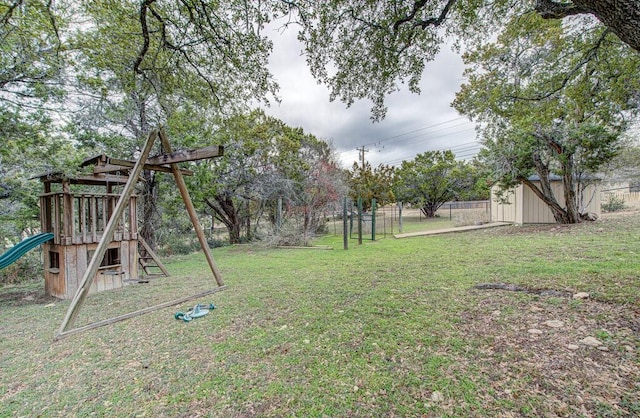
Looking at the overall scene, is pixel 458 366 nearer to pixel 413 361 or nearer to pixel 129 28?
pixel 413 361

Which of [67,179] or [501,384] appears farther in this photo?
[67,179]

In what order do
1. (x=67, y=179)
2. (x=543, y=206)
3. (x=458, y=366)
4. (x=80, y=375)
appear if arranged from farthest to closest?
(x=543, y=206) → (x=67, y=179) → (x=80, y=375) → (x=458, y=366)

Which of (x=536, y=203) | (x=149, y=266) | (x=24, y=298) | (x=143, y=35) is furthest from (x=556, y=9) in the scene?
(x=536, y=203)

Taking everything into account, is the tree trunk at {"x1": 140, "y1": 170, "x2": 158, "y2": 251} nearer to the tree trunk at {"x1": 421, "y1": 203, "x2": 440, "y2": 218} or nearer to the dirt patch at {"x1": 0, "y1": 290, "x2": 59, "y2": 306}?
the dirt patch at {"x1": 0, "y1": 290, "x2": 59, "y2": 306}

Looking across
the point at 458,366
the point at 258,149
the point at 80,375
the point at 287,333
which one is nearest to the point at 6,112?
the point at 80,375

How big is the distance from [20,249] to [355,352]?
5.29m

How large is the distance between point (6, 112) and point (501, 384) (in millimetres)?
6429

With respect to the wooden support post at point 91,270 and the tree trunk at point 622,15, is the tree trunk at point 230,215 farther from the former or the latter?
the tree trunk at point 622,15

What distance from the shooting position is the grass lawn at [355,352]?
170 cm

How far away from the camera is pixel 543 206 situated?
1122cm

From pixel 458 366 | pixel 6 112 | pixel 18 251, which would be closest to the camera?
pixel 458 366

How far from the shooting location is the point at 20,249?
14.1 ft

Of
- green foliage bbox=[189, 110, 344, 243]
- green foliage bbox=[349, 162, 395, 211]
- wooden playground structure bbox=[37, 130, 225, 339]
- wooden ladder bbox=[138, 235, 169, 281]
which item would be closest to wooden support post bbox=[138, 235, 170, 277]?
wooden ladder bbox=[138, 235, 169, 281]

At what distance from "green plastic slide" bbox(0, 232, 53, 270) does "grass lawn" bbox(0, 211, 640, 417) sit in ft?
2.33
